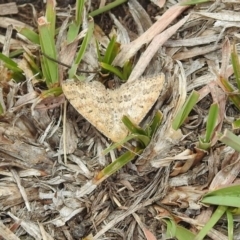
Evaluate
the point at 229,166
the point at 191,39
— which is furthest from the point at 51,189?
the point at 191,39

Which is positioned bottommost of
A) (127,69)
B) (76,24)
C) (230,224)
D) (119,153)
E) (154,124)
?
(230,224)

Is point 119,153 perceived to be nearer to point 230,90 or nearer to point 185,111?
point 185,111

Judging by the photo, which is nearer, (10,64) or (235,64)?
(235,64)

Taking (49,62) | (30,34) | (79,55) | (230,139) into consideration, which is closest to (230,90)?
(230,139)

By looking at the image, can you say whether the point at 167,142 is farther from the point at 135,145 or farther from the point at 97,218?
the point at 97,218

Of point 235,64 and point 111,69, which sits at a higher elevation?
point 235,64

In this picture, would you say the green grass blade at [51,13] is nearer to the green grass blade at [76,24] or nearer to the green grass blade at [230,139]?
the green grass blade at [76,24]
